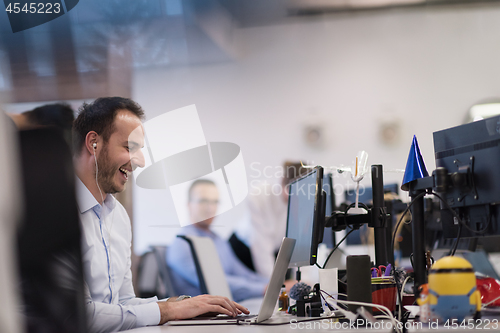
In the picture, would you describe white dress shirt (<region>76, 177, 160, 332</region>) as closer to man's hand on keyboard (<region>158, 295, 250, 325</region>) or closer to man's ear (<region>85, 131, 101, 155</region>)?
man's hand on keyboard (<region>158, 295, 250, 325</region>)

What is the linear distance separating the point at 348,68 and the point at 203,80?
1.57m

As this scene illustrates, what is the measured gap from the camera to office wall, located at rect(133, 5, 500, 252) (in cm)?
433

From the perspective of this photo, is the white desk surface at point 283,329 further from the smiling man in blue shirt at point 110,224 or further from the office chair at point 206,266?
the office chair at point 206,266

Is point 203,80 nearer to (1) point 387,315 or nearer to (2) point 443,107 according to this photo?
(2) point 443,107

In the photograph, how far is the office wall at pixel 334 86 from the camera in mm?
4328

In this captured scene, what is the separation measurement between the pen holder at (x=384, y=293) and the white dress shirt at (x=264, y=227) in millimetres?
2602

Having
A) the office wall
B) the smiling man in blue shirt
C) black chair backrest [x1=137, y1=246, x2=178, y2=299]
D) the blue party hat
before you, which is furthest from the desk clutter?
the office wall

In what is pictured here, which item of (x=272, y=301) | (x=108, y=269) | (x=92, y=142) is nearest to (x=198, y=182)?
(x=92, y=142)

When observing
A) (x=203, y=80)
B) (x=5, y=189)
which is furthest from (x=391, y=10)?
(x=5, y=189)

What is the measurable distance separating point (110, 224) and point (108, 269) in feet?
0.70

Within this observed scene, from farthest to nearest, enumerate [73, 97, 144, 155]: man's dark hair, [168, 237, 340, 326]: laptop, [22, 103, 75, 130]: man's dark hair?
[73, 97, 144, 155]: man's dark hair < [168, 237, 340, 326]: laptop < [22, 103, 75, 130]: man's dark hair

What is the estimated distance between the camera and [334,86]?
452cm

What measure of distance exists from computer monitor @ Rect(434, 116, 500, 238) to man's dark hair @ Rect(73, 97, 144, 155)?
1.21 meters

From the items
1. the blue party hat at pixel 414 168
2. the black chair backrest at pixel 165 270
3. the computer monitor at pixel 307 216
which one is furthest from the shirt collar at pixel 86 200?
the black chair backrest at pixel 165 270
